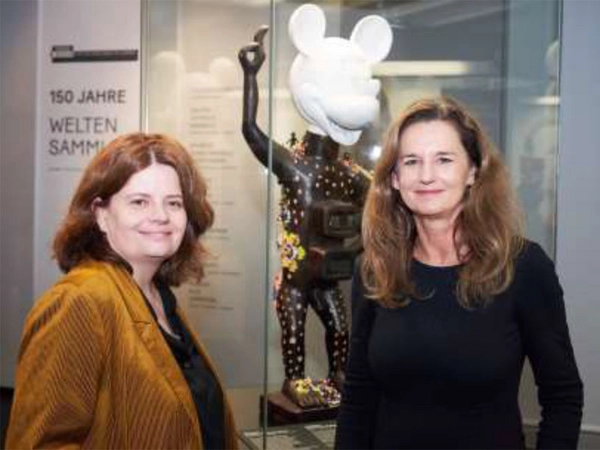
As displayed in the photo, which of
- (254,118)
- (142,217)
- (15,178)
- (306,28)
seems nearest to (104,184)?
(142,217)

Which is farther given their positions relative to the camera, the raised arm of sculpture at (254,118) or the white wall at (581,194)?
the white wall at (581,194)

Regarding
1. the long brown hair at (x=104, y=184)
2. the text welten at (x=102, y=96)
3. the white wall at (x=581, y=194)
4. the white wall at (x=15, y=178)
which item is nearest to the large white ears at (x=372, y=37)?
the white wall at (x=581, y=194)

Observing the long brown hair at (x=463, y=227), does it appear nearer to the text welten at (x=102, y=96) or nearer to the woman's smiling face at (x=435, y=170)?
the woman's smiling face at (x=435, y=170)

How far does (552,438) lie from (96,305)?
71cm

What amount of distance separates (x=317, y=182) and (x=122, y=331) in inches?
34.9

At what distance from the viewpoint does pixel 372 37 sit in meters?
1.97

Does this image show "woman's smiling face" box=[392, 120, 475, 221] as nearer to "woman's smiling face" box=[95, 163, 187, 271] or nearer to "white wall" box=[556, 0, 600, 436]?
"woman's smiling face" box=[95, 163, 187, 271]

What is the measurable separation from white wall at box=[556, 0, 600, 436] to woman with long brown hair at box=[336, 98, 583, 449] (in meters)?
1.13

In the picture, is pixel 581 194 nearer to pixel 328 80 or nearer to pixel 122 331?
pixel 328 80

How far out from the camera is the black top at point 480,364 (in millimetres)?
1146

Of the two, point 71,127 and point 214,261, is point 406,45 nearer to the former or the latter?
point 214,261

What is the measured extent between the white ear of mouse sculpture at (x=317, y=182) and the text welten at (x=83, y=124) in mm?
1294

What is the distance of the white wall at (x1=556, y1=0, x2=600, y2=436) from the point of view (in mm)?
2250

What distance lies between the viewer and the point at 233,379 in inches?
95.0
